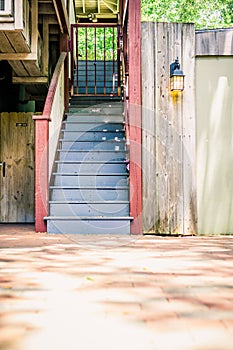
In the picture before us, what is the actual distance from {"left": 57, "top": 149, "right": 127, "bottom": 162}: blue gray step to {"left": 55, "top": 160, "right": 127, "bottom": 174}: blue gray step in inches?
5.5

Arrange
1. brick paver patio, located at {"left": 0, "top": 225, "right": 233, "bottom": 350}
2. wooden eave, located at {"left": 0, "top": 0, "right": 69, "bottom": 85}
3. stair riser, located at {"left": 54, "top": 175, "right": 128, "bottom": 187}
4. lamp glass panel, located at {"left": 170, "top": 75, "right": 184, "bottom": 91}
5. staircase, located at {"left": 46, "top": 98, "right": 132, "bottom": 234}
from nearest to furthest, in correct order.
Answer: brick paver patio, located at {"left": 0, "top": 225, "right": 233, "bottom": 350}, lamp glass panel, located at {"left": 170, "top": 75, "right": 184, "bottom": 91}, staircase, located at {"left": 46, "top": 98, "right": 132, "bottom": 234}, wooden eave, located at {"left": 0, "top": 0, "right": 69, "bottom": 85}, stair riser, located at {"left": 54, "top": 175, "right": 128, "bottom": 187}

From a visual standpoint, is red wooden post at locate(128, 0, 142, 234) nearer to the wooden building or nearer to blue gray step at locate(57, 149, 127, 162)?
the wooden building

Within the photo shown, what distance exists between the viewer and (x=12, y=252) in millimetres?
3521

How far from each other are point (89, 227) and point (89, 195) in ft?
2.31

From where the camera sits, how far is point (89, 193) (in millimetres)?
5672

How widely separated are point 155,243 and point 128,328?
8.75ft

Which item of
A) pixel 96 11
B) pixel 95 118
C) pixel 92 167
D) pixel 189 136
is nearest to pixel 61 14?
pixel 95 118

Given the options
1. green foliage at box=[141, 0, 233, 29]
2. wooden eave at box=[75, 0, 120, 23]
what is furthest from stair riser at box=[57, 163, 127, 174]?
green foliage at box=[141, 0, 233, 29]

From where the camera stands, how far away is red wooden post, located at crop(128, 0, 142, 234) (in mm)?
4988

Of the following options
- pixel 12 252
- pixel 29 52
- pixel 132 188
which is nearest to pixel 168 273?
pixel 12 252

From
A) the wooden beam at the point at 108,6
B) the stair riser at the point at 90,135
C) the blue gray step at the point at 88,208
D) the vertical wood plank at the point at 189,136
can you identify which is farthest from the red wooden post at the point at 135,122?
the wooden beam at the point at 108,6

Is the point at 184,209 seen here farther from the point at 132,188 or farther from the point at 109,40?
the point at 109,40

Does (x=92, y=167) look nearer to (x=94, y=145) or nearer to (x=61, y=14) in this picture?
(x=94, y=145)

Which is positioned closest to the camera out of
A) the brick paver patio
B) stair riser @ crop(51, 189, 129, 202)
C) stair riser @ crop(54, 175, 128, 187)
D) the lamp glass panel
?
the brick paver patio
